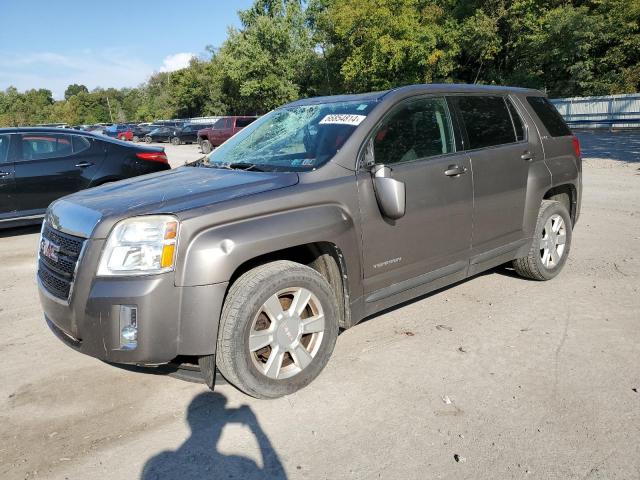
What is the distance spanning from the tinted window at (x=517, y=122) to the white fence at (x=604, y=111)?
87.2 ft

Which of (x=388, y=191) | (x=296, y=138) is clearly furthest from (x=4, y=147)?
(x=388, y=191)

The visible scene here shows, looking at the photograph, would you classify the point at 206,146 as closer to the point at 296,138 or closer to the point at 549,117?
the point at 549,117

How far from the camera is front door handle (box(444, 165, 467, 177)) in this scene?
12.9 ft

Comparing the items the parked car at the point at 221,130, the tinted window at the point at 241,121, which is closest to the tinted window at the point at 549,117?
the parked car at the point at 221,130

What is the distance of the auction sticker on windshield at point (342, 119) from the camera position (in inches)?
144

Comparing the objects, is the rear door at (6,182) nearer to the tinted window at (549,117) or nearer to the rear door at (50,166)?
the rear door at (50,166)

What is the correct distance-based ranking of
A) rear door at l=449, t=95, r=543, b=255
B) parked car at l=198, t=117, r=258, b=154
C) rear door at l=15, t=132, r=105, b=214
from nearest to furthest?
rear door at l=449, t=95, r=543, b=255
rear door at l=15, t=132, r=105, b=214
parked car at l=198, t=117, r=258, b=154

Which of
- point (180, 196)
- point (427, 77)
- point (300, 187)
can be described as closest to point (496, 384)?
point (300, 187)

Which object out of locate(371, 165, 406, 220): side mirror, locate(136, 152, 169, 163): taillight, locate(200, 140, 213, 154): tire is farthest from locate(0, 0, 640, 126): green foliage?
locate(371, 165, 406, 220): side mirror

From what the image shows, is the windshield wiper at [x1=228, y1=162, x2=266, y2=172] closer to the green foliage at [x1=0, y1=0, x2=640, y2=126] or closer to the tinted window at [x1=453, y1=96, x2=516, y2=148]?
the tinted window at [x1=453, y1=96, x2=516, y2=148]

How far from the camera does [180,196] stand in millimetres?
3061

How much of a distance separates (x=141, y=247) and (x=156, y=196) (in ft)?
1.47

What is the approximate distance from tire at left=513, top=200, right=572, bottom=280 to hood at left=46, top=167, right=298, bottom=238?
8.90ft

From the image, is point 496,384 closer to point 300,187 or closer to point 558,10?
point 300,187
